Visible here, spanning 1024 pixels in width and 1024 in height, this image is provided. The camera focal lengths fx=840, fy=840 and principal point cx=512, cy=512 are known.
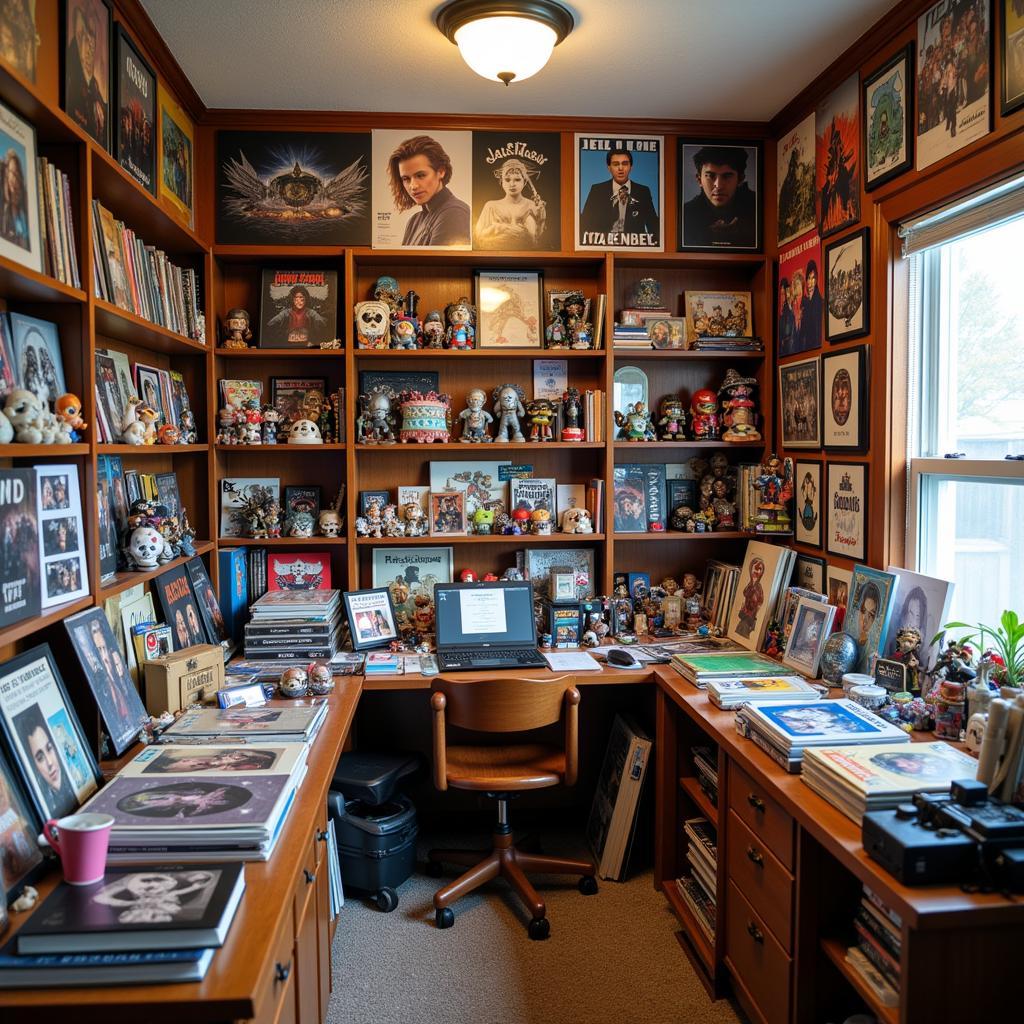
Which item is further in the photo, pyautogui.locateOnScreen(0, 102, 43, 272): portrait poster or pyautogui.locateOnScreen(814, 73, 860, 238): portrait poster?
pyautogui.locateOnScreen(814, 73, 860, 238): portrait poster

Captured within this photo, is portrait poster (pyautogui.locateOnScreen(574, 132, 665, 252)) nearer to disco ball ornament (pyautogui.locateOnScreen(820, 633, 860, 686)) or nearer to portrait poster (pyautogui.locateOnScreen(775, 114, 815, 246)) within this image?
portrait poster (pyautogui.locateOnScreen(775, 114, 815, 246))

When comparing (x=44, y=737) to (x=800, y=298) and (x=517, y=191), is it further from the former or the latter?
Answer: (x=800, y=298)

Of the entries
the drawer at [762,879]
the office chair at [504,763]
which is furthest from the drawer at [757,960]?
the office chair at [504,763]

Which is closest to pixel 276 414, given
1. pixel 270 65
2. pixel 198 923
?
pixel 270 65

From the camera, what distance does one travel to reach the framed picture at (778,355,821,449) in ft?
9.39

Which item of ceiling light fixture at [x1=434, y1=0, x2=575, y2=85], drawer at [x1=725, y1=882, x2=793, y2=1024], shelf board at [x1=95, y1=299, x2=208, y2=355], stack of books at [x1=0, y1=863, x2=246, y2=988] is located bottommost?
drawer at [x1=725, y1=882, x2=793, y2=1024]

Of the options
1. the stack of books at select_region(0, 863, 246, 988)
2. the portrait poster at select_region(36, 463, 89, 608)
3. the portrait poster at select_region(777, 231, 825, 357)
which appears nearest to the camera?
the stack of books at select_region(0, 863, 246, 988)

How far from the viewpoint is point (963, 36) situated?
2.07 m

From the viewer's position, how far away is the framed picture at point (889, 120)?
2.32m

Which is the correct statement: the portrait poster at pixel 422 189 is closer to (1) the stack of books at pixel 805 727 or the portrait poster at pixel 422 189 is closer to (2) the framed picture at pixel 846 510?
(2) the framed picture at pixel 846 510

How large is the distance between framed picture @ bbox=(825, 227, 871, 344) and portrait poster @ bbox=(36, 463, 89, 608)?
2.22m

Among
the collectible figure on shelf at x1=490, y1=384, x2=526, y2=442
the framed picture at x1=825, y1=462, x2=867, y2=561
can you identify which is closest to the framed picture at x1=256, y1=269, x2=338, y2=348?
the collectible figure on shelf at x1=490, y1=384, x2=526, y2=442

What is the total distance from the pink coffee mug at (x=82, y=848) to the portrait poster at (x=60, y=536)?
529 mm

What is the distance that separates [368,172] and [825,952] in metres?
2.80
